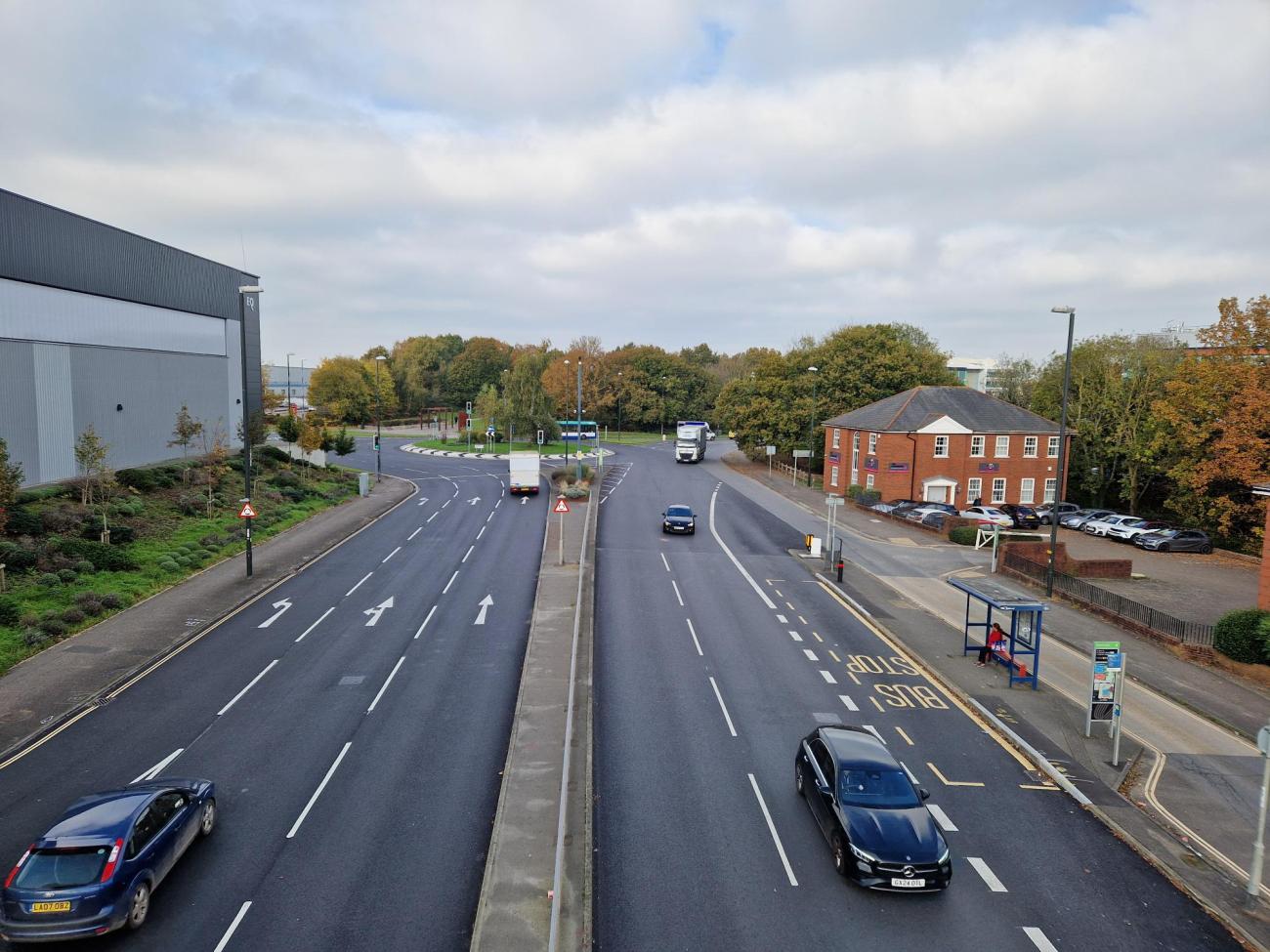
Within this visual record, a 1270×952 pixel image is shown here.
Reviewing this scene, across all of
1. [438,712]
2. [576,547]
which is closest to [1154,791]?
[438,712]

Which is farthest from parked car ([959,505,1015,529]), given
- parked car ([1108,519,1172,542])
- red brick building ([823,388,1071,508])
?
parked car ([1108,519,1172,542])

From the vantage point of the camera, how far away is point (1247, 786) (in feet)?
50.0

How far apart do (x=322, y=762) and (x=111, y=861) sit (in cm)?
504

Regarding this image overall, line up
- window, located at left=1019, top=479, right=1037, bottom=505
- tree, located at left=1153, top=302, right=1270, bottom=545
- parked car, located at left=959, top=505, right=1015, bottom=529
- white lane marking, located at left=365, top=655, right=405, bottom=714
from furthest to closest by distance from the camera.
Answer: window, located at left=1019, top=479, right=1037, bottom=505 < parked car, located at left=959, top=505, right=1015, bottom=529 < tree, located at left=1153, top=302, right=1270, bottom=545 < white lane marking, located at left=365, top=655, right=405, bottom=714

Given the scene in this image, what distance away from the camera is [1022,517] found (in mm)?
47219

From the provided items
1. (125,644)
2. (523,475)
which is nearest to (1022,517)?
(523,475)

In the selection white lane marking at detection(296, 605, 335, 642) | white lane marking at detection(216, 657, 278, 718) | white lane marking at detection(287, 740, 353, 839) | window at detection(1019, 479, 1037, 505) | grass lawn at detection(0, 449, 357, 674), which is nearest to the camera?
white lane marking at detection(287, 740, 353, 839)

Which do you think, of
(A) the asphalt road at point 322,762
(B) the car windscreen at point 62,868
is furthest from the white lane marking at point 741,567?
(B) the car windscreen at point 62,868

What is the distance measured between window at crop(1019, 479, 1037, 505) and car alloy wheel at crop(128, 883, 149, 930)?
5495cm

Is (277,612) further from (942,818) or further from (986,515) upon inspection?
(986,515)

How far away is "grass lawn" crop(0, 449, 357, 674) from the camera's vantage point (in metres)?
22.4

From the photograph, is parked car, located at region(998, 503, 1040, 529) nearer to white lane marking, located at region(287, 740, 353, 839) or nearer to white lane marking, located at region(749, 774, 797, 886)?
white lane marking, located at region(749, 774, 797, 886)

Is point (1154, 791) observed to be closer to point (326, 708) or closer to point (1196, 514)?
point (326, 708)

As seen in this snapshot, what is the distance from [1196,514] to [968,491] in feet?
42.3
